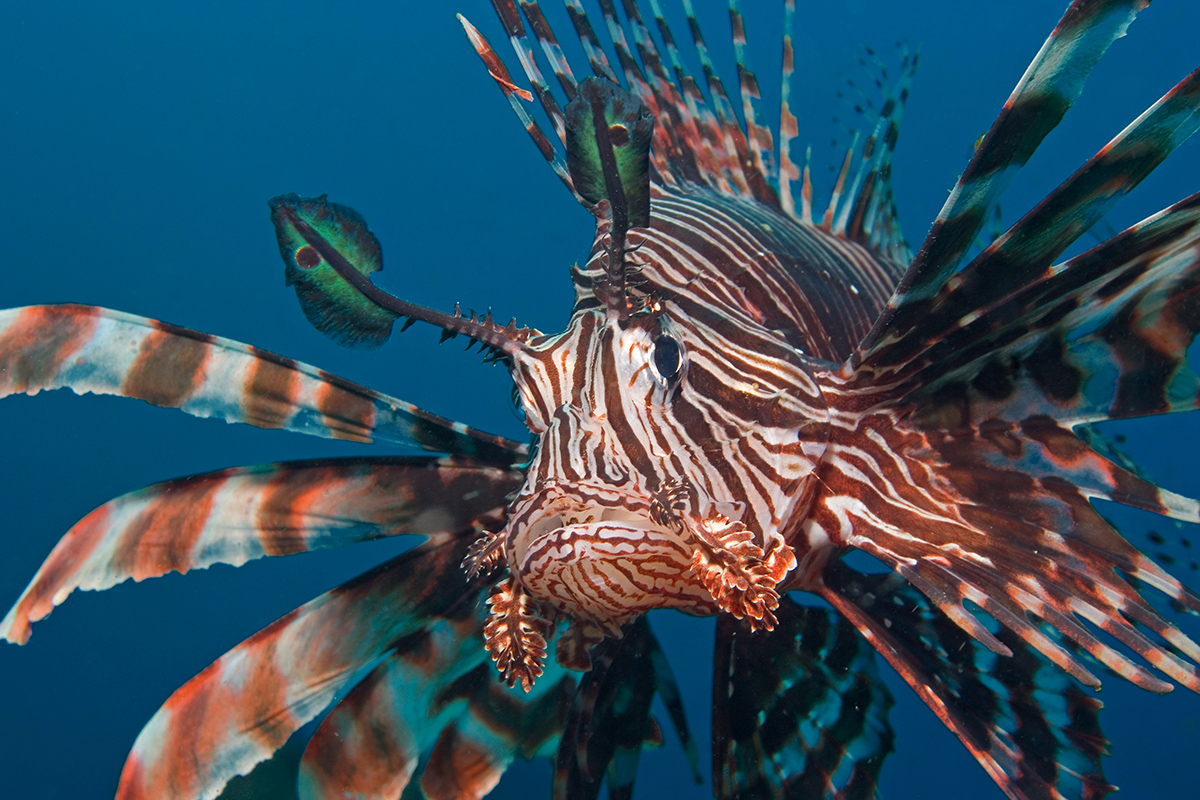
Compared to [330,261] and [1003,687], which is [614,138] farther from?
[1003,687]

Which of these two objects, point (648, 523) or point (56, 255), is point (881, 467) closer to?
point (648, 523)

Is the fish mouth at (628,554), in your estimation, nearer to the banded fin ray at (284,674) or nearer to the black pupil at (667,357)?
the black pupil at (667,357)

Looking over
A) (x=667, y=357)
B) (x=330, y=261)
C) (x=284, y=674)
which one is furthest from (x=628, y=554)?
(x=284, y=674)

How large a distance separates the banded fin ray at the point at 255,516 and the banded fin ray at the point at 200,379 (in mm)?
93

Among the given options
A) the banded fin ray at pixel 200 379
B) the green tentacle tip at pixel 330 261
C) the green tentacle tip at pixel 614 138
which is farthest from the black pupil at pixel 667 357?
the banded fin ray at pixel 200 379

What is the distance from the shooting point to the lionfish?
4.18 ft

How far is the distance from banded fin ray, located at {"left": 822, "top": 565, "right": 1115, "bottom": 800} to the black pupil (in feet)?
2.29

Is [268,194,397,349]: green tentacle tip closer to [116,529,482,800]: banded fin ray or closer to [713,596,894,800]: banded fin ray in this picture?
[116,529,482,800]: banded fin ray

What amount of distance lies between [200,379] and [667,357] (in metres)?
1.13

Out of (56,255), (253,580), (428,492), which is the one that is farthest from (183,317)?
(428,492)

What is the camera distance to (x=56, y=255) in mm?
18062

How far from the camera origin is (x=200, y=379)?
5.65 ft

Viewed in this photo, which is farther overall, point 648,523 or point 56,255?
point 56,255

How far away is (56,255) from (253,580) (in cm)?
1080
